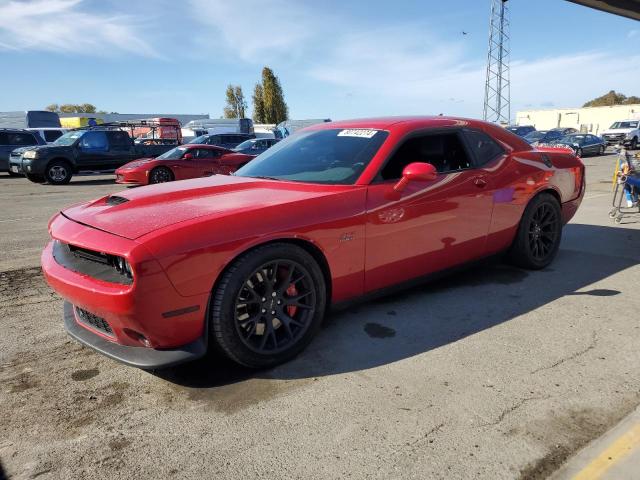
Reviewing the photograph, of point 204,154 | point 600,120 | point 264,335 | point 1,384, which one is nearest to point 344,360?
point 264,335

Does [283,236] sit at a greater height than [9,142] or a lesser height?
lesser

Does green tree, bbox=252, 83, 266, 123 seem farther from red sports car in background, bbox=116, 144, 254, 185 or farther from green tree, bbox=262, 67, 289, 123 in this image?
red sports car in background, bbox=116, 144, 254, 185

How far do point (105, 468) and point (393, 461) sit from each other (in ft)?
4.09

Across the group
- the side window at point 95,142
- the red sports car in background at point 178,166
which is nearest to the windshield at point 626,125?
the red sports car in background at point 178,166

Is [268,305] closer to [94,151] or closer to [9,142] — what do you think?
[94,151]

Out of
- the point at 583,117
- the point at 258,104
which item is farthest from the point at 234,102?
the point at 583,117

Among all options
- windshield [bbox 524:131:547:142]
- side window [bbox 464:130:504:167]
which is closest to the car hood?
side window [bbox 464:130:504:167]

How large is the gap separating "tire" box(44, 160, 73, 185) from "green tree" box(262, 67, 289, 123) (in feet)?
191

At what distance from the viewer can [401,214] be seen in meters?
3.37

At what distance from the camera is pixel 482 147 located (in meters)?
4.20

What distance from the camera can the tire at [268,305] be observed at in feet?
8.75

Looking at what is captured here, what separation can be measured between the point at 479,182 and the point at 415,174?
3.15 feet

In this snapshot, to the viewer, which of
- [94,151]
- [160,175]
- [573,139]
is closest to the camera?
[160,175]

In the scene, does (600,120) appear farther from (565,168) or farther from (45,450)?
(45,450)
